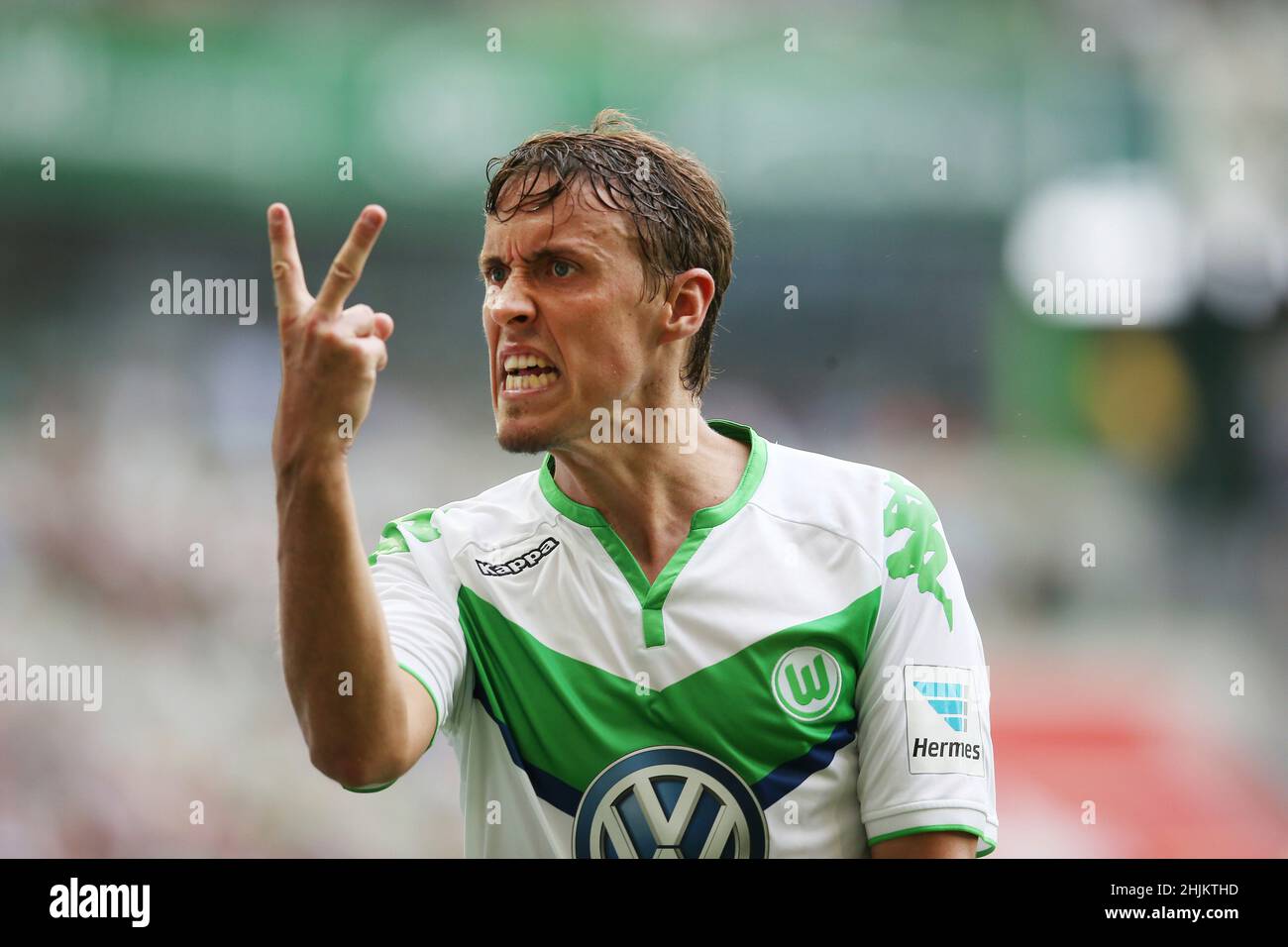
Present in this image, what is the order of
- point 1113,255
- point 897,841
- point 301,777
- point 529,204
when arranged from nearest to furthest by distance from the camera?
1. point 897,841
2. point 529,204
3. point 301,777
4. point 1113,255

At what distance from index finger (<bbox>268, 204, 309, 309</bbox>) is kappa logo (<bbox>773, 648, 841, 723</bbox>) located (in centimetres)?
115

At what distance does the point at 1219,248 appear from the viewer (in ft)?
18.9

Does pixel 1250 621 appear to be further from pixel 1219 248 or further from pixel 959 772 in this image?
pixel 959 772

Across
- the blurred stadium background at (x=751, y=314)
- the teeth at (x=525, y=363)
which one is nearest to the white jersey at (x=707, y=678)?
the teeth at (x=525, y=363)

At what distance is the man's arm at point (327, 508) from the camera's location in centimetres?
183

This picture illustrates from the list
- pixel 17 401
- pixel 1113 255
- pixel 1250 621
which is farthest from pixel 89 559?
pixel 1250 621

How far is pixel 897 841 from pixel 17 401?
4877 mm

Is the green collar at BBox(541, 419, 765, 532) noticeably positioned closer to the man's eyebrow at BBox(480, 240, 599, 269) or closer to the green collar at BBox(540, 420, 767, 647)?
the green collar at BBox(540, 420, 767, 647)

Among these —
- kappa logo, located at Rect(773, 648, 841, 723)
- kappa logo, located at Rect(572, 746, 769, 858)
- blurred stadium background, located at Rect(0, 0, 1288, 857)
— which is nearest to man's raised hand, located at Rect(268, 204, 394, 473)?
kappa logo, located at Rect(572, 746, 769, 858)

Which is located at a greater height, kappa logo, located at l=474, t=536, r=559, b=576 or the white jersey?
kappa logo, located at l=474, t=536, r=559, b=576

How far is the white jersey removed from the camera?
2.26 m

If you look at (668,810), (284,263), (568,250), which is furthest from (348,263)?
(668,810)

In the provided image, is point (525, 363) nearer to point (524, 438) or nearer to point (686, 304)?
point (524, 438)

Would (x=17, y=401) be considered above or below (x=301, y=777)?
above
